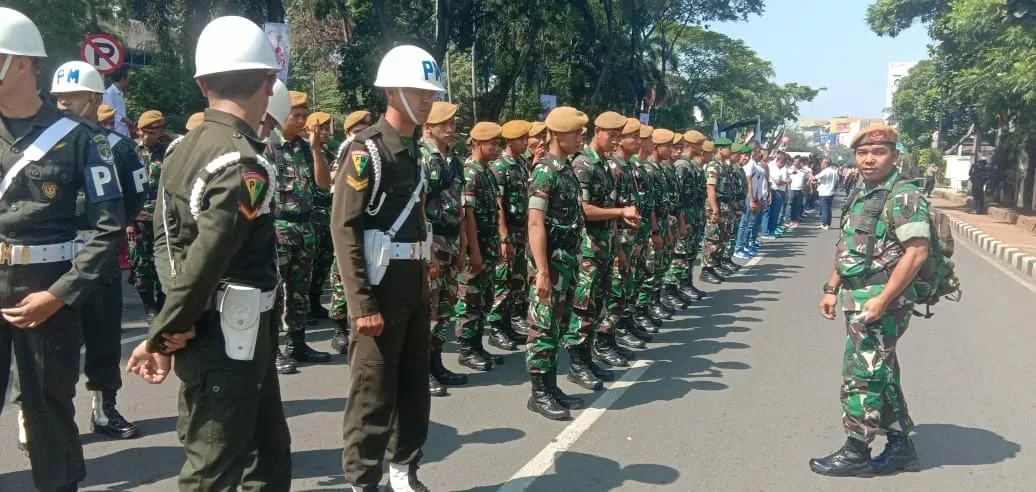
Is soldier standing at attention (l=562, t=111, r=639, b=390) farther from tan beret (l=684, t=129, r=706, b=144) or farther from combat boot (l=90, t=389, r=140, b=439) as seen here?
tan beret (l=684, t=129, r=706, b=144)

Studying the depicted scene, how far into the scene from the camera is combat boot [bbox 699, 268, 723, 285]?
11.1 metres

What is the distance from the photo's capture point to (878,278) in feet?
13.4

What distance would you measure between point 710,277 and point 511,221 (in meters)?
5.00

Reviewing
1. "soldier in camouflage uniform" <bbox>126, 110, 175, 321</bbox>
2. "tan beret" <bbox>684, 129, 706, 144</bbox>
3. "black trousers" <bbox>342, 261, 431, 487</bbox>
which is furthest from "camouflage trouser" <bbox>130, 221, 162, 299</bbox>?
"tan beret" <bbox>684, 129, 706, 144</bbox>

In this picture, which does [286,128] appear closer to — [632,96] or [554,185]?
[554,185]

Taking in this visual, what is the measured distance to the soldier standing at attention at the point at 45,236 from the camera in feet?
10.3

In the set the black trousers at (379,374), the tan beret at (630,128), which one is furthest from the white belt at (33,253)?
the tan beret at (630,128)

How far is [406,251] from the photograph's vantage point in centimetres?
342

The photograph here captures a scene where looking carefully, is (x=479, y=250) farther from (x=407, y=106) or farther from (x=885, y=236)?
(x=885, y=236)

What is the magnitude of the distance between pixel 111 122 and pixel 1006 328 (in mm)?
8950

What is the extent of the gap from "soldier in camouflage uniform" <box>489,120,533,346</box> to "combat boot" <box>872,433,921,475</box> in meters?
3.36

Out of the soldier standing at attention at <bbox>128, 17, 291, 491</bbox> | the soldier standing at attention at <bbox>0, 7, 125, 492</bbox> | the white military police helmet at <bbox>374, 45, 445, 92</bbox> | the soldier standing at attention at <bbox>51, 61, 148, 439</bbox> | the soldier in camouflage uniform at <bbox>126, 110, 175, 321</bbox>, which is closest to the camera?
the soldier standing at attention at <bbox>128, 17, 291, 491</bbox>

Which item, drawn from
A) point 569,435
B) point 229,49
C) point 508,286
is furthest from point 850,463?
point 229,49

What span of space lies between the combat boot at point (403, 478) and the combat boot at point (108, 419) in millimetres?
1805
